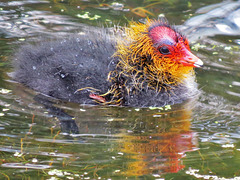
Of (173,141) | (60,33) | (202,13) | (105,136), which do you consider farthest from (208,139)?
(202,13)

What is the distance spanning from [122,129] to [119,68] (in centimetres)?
86

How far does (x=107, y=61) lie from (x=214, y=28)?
318 centimetres

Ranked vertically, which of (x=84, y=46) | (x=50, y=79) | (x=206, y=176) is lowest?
(x=206, y=176)

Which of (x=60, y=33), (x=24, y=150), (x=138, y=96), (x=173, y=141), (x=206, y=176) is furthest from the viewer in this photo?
(x=60, y=33)

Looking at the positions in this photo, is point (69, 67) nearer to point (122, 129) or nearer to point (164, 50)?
point (122, 129)

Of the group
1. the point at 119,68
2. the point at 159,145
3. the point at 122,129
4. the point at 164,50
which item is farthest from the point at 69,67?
the point at 159,145

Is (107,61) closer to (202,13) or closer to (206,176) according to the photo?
(206,176)

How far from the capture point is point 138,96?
5926mm

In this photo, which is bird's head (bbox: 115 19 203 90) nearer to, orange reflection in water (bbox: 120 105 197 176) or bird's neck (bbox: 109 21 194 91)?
bird's neck (bbox: 109 21 194 91)

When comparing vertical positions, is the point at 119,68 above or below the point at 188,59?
below

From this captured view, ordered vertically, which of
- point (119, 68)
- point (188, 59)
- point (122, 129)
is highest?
point (188, 59)

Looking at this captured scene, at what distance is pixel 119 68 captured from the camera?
233 inches

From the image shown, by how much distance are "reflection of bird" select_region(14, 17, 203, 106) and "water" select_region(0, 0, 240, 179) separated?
0.17 meters

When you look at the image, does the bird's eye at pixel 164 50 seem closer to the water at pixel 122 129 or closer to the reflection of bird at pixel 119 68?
the reflection of bird at pixel 119 68
